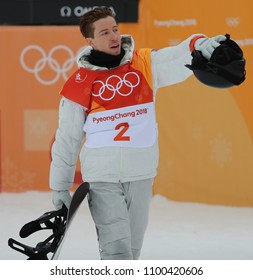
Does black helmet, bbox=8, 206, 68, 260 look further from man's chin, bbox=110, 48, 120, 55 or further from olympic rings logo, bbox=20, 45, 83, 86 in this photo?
olympic rings logo, bbox=20, 45, 83, 86

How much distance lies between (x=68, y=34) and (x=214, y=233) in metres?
2.41

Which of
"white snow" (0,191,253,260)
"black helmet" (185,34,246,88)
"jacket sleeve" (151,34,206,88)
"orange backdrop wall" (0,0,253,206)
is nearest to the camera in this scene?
"black helmet" (185,34,246,88)

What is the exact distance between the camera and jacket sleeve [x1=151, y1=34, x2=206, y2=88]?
3332mm

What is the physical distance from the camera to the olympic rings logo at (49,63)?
662 cm

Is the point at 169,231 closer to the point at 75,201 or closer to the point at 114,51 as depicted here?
the point at 75,201

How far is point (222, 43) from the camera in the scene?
320cm

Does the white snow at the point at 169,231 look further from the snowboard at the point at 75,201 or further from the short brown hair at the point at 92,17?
the short brown hair at the point at 92,17

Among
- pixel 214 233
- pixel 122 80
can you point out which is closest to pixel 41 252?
pixel 122 80

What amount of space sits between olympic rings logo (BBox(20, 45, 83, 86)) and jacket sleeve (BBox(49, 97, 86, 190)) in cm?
322

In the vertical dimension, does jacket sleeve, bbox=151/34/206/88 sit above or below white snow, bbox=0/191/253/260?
above

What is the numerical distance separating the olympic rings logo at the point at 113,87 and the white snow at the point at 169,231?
5.34 ft

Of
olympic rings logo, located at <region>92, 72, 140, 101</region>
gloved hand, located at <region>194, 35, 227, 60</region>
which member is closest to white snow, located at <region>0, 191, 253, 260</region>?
olympic rings logo, located at <region>92, 72, 140, 101</region>
